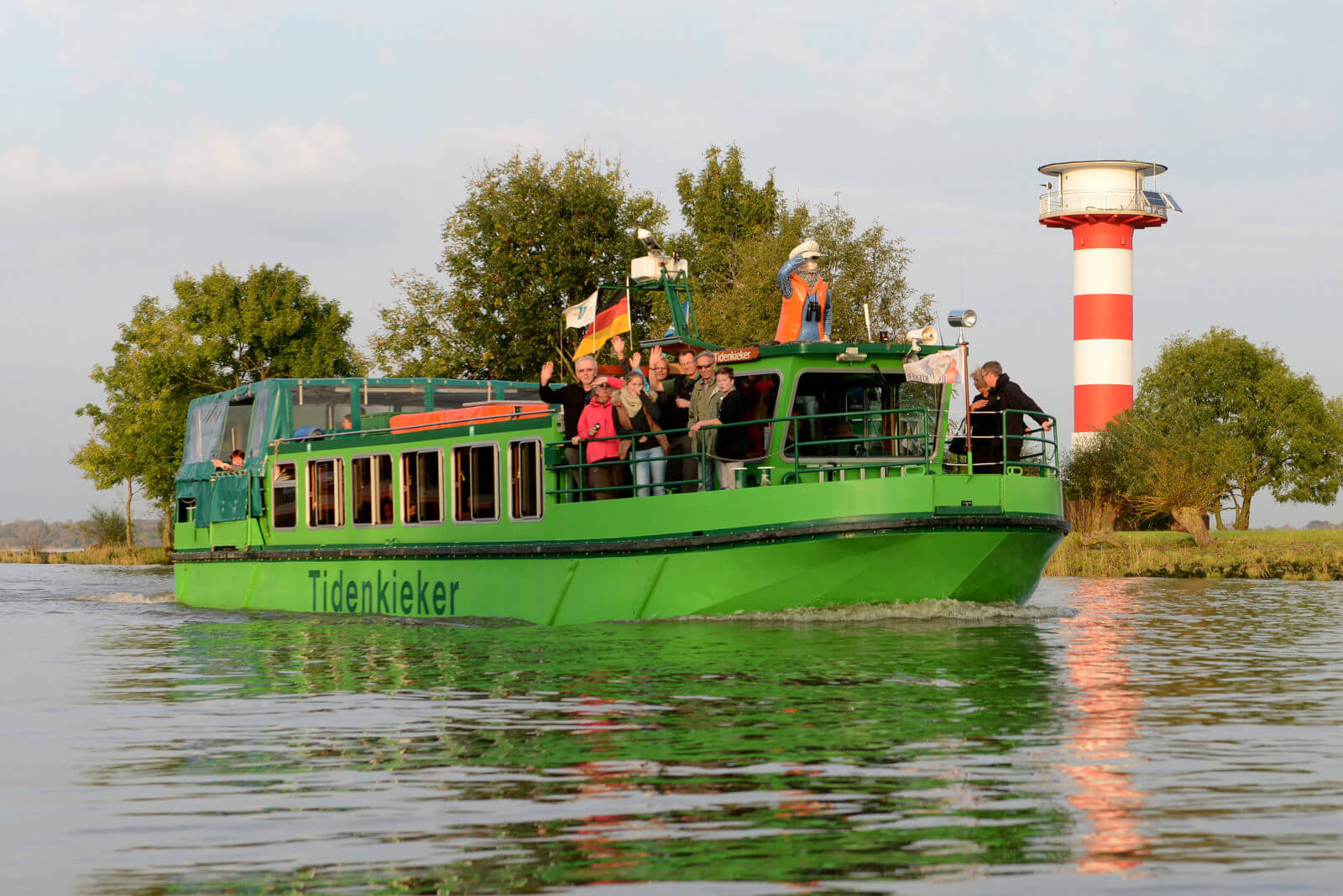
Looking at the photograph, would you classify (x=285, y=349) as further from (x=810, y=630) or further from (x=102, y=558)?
(x=810, y=630)

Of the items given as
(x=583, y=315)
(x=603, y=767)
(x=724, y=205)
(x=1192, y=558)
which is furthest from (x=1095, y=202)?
(x=603, y=767)

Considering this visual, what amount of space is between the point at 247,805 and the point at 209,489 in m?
17.6

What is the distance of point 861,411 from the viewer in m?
16.7

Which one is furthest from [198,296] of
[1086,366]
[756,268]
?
[1086,366]

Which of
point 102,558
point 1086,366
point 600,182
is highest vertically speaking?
point 600,182

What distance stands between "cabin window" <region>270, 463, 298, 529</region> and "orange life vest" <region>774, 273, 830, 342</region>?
24.4ft

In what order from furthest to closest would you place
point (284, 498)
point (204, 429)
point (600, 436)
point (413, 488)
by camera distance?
point (204, 429) < point (284, 498) < point (413, 488) < point (600, 436)

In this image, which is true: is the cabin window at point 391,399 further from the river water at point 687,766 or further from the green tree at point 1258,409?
the green tree at point 1258,409

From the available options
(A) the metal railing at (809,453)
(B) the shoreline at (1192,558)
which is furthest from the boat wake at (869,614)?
(B) the shoreline at (1192,558)

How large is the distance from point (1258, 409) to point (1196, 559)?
1782 inches

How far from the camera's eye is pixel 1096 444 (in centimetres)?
4641

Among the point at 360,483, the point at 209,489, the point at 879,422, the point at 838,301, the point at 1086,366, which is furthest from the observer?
the point at 1086,366

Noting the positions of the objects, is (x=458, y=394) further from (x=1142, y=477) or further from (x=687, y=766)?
(x=1142, y=477)

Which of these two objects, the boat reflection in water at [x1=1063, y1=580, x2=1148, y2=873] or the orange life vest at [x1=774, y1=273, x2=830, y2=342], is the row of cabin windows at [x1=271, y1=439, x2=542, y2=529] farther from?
the boat reflection in water at [x1=1063, y1=580, x2=1148, y2=873]
